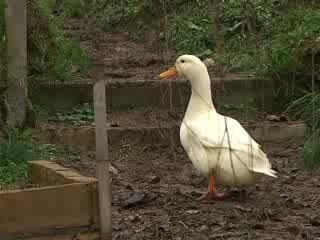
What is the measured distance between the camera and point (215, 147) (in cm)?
580

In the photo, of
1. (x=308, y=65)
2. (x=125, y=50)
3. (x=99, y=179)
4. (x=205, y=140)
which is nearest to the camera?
(x=99, y=179)

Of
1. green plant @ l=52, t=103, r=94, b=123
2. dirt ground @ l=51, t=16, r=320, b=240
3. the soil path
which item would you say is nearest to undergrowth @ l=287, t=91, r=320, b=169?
dirt ground @ l=51, t=16, r=320, b=240

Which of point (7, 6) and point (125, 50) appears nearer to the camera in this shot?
point (7, 6)

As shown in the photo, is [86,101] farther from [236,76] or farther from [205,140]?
[205,140]

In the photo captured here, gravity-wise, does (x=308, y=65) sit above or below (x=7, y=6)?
below

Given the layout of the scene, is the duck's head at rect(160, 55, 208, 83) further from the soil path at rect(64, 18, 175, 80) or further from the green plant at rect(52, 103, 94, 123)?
the soil path at rect(64, 18, 175, 80)

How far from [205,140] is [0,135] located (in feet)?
5.83

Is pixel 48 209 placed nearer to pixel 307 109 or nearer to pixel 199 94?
pixel 199 94

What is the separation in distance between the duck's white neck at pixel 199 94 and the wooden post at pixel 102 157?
1.94m

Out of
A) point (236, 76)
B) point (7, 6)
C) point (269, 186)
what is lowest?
point (269, 186)

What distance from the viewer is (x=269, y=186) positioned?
6.25 m

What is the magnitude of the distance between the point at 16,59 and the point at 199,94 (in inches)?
70.3

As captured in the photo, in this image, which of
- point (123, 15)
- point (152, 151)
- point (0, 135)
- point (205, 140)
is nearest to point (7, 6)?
point (0, 135)

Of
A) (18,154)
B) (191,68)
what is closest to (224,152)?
(191,68)
